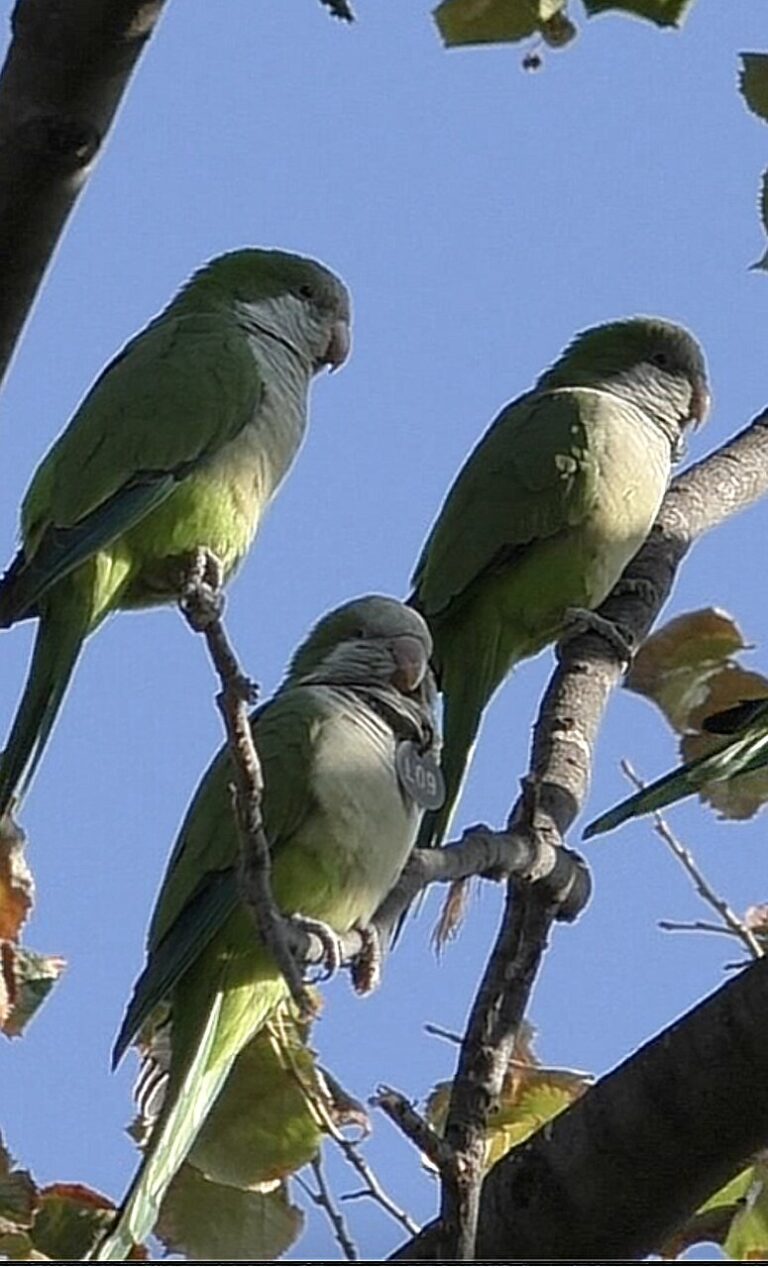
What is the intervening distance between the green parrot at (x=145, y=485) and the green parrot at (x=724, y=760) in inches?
41.0

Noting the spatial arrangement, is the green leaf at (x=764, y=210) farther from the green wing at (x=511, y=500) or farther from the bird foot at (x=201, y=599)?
the green wing at (x=511, y=500)

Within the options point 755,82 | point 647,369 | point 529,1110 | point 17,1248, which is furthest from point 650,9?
point 647,369

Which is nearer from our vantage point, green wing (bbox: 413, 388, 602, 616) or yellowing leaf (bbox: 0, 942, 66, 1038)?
yellowing leaf (bbox: 0, 942, 66, 1038)

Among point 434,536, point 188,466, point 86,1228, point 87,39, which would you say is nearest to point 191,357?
point 188,466

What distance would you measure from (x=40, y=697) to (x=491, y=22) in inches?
56.1

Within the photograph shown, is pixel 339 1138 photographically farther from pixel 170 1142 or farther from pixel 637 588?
pixel 637 588

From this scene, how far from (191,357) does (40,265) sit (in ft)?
6.61

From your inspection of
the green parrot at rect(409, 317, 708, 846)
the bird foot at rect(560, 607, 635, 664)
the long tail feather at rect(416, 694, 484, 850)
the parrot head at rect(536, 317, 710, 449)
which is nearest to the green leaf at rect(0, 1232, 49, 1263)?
the long tail feather at rect(416, 694, 484, 850)

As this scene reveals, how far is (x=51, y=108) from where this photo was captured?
1468 millimetres

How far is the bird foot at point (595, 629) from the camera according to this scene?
3.37m

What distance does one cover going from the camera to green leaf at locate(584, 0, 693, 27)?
183cm

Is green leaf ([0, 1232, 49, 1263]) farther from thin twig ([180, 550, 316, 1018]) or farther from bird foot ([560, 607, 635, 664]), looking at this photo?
bird foot ([560, 607, 635, 664])

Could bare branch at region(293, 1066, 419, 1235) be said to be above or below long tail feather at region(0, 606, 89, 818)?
below

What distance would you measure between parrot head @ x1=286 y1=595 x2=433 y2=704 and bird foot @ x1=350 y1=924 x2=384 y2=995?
463mm
